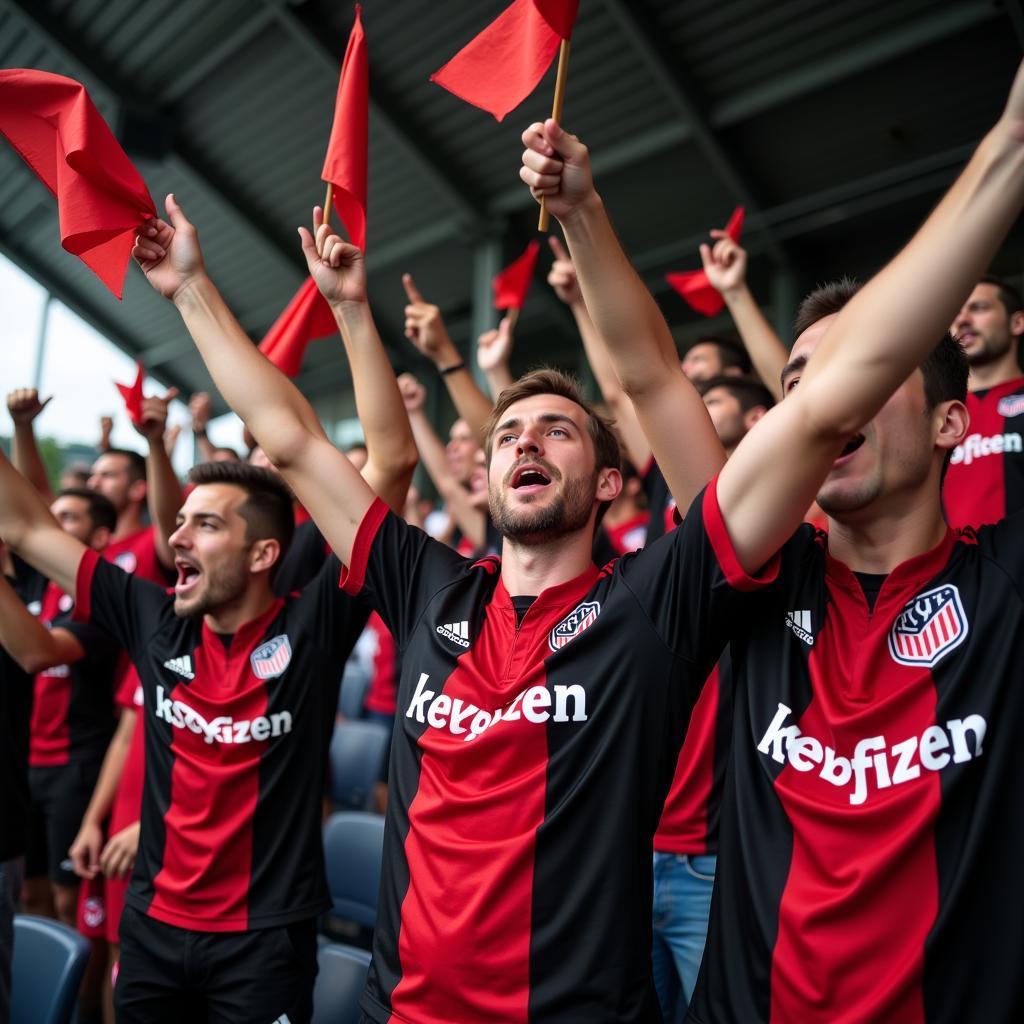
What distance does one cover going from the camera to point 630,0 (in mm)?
→ 6832

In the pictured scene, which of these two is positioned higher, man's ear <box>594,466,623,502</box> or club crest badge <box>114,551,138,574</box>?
man's ear <box>594,466,623,502</box>

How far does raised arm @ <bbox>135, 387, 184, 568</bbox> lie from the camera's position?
3.11m

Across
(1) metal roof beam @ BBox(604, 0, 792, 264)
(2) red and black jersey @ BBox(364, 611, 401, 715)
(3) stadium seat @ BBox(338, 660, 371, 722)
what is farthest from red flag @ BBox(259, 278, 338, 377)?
(1) metal roof beam @ BBox(604, 0, 792, 264)

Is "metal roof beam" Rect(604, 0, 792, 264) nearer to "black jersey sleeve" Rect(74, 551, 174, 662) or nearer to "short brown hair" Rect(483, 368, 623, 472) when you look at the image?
"short brown hair" Rect(483, 368, 623, 472)

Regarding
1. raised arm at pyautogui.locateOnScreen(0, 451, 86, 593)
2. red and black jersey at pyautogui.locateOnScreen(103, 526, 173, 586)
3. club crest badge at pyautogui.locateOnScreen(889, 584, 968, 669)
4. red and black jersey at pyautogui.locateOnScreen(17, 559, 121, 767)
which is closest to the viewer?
club crest badge at pyautogui.locateOnScreen(889, 584, 968, 669)

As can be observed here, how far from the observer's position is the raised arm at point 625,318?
1548mm

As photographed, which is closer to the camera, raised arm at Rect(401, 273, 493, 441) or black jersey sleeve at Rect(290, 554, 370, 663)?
black jersey sleeve at Rect(290, 554, 370, 663)

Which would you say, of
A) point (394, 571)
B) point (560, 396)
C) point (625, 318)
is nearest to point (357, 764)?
point (394, 571)

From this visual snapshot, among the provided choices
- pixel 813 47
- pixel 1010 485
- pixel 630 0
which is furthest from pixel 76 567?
pixel 813 47

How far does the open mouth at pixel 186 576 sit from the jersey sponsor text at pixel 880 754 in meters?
1.75

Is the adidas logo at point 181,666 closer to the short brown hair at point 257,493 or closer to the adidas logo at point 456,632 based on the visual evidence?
the short brown hair at point 257,493

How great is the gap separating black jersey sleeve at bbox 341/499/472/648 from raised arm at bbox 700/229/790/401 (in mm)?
1259

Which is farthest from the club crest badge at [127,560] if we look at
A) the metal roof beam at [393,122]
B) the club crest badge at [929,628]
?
the metal roof beam at [393,122]

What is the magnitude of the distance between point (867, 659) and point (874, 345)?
0.51 m
